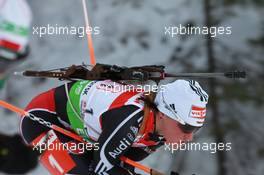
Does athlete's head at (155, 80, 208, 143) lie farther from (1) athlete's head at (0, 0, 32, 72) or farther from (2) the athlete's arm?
(1) athlete's head at (0, 0, 32, 72)

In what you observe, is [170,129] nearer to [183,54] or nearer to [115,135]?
[115,135]

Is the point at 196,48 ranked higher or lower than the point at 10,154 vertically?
higher

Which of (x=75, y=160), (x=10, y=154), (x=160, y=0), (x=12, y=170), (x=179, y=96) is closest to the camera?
(x=179, y=96)

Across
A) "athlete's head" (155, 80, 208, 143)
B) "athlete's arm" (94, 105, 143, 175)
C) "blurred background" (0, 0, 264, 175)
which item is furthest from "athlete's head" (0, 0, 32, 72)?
"blurred background" (0, 0, 264, 175)

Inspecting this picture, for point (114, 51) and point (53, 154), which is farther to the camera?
point (114, 51)

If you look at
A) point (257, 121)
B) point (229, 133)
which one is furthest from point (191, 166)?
point (257, 121)

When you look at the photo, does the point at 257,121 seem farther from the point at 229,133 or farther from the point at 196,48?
the point at 196,48

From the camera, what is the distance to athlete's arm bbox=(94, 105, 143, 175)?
297cm

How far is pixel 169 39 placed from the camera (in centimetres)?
912

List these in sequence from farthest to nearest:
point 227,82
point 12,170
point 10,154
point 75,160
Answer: point 227,82, point 12,170, point 10,154, point 75,160

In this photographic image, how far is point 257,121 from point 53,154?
19.9ft

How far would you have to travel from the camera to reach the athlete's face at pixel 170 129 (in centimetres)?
310

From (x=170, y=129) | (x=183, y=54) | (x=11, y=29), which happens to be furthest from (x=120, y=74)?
(x=183, y=54)

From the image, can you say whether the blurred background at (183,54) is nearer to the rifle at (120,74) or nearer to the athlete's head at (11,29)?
the athlete's head at (11,29)
